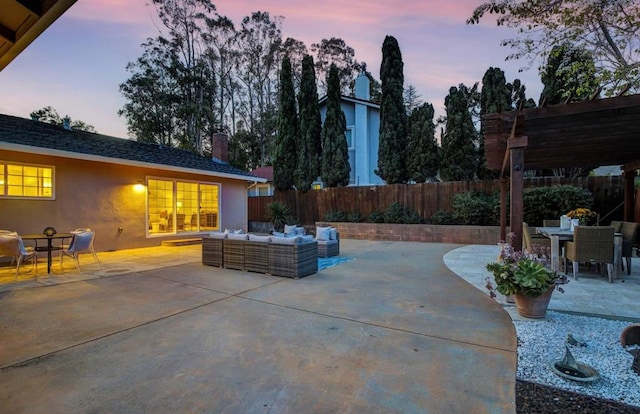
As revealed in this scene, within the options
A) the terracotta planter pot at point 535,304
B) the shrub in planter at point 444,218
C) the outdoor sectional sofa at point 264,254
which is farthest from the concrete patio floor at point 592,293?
the shrub in planter at point 444,218

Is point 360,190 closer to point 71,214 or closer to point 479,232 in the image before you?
point 479,232

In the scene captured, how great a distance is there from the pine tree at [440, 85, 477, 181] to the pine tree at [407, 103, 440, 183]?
52cm

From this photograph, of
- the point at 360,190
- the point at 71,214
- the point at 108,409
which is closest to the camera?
the point at 108,409

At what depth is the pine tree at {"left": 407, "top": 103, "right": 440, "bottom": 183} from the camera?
12461mm

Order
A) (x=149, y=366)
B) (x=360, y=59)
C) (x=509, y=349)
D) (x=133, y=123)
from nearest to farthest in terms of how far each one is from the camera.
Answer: (x=149, y=366)
(x=509, y=349)
(x=133, y=123)
(x=360, y=59)

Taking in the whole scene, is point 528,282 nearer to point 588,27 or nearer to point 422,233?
point 422,233

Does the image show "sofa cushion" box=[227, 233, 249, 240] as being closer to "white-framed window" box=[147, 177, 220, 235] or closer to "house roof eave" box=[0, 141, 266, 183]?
"house roof eave" box=[0, 141, 266, 183]

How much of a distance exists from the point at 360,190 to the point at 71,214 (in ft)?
32.0

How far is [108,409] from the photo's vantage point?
6.68ft

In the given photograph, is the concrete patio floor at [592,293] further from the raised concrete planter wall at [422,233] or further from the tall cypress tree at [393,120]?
the tall cypress tree at [393,120]

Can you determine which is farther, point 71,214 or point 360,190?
point 360,190

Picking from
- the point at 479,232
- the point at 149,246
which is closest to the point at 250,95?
the point at 149,246

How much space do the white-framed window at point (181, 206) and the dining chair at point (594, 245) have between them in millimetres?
10940

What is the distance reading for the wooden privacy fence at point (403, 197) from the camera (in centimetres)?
938
